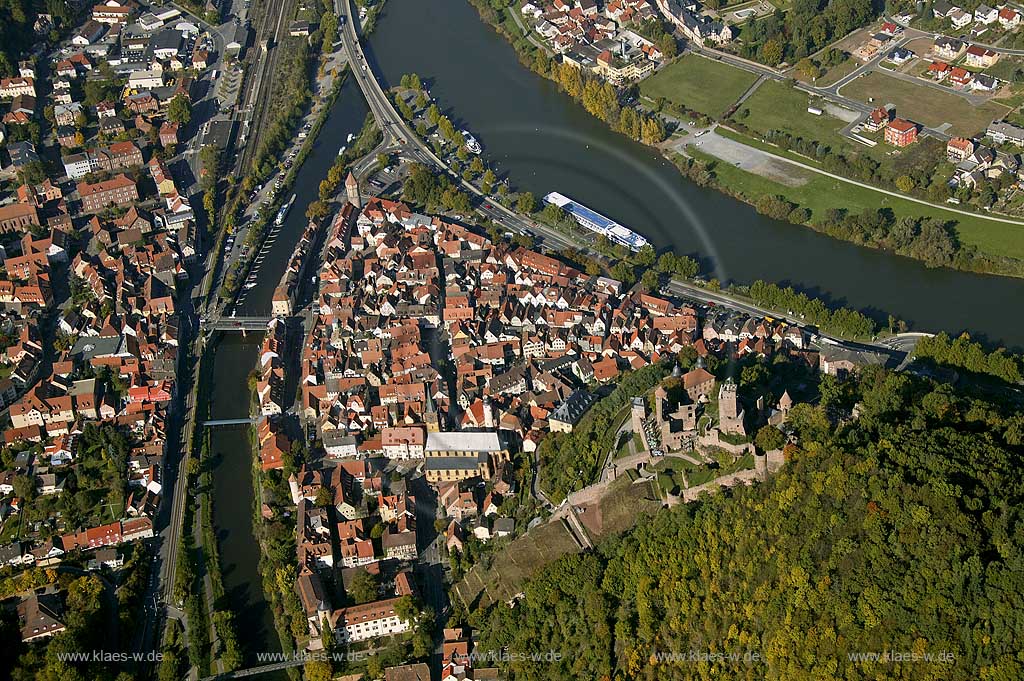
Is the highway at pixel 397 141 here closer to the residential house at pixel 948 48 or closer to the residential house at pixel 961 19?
the residential house at pixel 948 48

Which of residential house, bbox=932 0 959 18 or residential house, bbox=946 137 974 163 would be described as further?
residential house, bbox=932 0 959 18

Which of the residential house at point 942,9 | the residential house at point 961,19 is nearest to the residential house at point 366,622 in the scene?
the residential house at point 961,19

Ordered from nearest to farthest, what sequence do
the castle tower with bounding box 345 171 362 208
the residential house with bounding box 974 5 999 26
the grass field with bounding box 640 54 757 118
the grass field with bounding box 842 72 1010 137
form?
the castle tower with bounding box 345 171 362 208 → the grass field with bounding box 842 72 1010 137 → the grass field with bounding box 640 54 757 118 → the residential house with bounding box 974 5 999 26

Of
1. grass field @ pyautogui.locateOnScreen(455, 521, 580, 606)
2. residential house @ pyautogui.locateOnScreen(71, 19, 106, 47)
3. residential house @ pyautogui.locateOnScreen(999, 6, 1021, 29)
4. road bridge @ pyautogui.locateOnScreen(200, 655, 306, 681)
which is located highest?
residential house @ pyautogui.locateOnScreen(71, 19, 106, 47)

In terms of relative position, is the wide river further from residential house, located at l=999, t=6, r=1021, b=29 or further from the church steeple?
residential house, located at l=999, t=6, r=1021, b=29

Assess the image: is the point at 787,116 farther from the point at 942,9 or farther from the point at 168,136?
the point at 168,136

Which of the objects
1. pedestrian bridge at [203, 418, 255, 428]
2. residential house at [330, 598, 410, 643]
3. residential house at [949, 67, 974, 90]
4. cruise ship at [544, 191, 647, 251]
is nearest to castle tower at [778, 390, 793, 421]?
residential house at [330, 598, 410, 643]

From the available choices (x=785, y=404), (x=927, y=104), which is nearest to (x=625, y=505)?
(x=785, y=404)

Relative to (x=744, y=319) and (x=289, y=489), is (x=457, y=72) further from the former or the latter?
(x=289, y=489)
